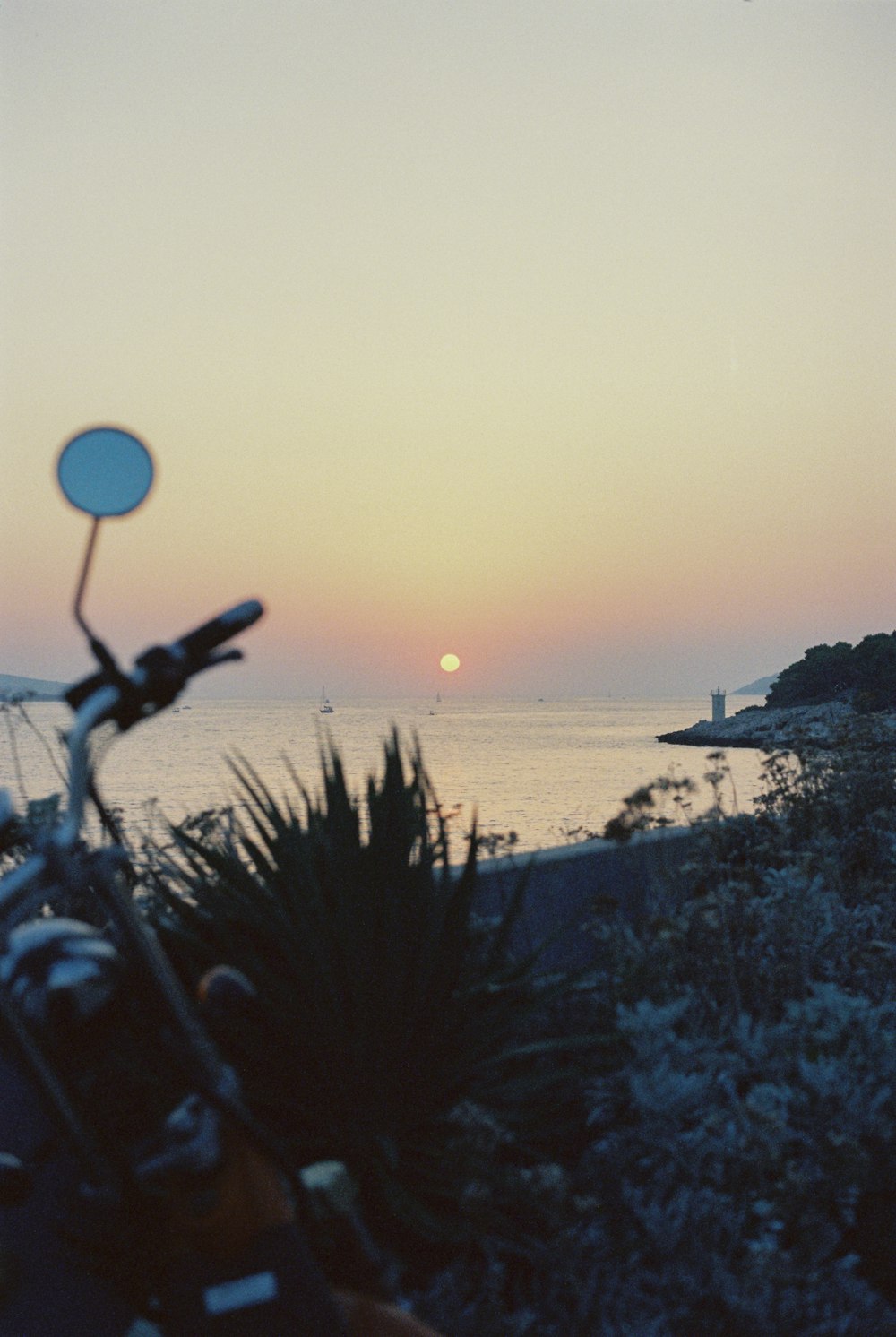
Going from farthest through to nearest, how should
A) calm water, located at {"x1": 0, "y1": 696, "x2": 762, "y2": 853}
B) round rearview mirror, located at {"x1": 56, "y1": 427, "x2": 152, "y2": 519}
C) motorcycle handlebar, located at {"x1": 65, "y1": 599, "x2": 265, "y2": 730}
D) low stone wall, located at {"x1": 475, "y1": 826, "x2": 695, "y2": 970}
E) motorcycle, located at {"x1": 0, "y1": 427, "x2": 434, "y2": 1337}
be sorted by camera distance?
calm water, located at {"x1": 0, "y1": 696, "x2": 762, "y2": 853}
low stone wall, located at {"x1": 475, "y1": 826, "x2": 695, "y2": 970}
round rearview mirror, located at {"x1": 56, "y1": 427, "x2": 152, "y2": 519}
motorcycle handlebar, located at {"x1": 65, "y1": 599, "x2": 265, "y2": 730}
motorcycle, located at {"x1": 0, "y1": 427, "x2": 434, "y2": 1337}

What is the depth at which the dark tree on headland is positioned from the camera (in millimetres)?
81938

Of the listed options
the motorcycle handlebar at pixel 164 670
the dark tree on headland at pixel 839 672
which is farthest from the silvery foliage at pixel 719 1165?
the dark tree on headland at pixel 839 672

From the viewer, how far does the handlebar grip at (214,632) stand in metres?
1.74

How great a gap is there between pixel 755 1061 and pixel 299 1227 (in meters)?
2.33

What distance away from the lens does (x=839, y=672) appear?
8825cm

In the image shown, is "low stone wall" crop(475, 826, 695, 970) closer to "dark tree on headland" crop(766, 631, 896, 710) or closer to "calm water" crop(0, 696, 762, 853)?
"calm water" crop(0, 696, 762, 853)

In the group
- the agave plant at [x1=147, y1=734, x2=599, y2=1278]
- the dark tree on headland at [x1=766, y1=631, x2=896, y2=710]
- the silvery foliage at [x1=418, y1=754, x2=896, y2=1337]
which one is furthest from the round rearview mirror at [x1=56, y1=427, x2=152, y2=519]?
the dark tree on headland at [x1=766, y1=631, x2=896, y2=710]

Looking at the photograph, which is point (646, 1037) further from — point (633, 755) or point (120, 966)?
point (633, 755)

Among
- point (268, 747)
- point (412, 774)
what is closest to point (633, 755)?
point (268, 747)

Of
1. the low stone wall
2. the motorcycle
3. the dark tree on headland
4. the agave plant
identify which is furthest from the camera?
the dark tree on headland

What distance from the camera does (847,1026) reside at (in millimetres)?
3607

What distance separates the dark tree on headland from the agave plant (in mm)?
79721

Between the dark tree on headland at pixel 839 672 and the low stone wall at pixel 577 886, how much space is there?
254 feet

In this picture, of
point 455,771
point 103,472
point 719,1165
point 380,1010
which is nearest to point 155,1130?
point 103,472
